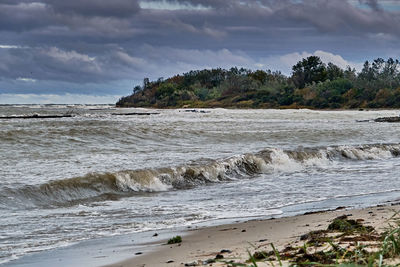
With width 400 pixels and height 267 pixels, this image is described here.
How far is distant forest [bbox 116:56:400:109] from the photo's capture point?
10956cm

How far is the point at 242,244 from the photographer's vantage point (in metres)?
7.36

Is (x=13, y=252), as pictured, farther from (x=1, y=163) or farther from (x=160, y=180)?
(x=1, y=163)

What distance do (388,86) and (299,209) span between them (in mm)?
111663

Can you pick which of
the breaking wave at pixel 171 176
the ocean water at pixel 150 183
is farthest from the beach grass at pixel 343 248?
the breaking wave at pixel 171 176

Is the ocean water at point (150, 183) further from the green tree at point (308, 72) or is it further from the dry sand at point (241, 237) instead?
the green tree at point (308, 72)

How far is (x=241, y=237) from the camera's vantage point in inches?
316

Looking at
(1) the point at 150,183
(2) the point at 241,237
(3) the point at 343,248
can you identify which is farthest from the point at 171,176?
(3) the point at 343,248

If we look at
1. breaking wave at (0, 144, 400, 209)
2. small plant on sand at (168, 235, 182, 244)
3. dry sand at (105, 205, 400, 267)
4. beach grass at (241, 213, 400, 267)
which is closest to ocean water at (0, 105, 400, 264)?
breaking wave at (0, 144, 400, 209)

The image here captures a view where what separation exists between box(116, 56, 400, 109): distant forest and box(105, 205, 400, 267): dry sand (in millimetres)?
94149

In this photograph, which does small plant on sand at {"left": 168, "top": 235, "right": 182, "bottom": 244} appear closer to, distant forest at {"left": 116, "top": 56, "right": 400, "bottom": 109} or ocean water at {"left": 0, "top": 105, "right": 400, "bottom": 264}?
ocean water at {"left": 0, "top": 105, "right": 400, "bottom": 264}

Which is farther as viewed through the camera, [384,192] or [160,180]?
[160,180]

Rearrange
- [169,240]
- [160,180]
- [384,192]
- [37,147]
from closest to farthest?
[169,240] < [384,192] < [160,180] < [37,147]

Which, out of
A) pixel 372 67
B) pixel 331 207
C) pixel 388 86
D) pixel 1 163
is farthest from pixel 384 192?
pixel 372 67

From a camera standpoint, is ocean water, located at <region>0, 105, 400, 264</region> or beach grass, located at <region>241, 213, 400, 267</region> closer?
beach grass, located at <region>241, 213, 400, 267</region>
